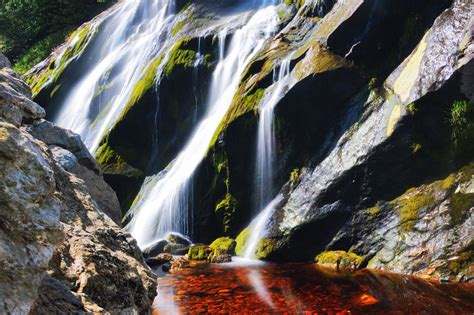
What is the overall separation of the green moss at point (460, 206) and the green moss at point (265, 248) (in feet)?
14.3

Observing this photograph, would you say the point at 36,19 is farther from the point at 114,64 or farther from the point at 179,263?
the point at 179,263

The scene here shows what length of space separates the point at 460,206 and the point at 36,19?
39.6m

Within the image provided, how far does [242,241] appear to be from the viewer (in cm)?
1240

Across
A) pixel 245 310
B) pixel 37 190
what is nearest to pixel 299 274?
pixel 245 310

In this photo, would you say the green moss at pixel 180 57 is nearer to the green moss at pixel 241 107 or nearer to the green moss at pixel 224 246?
the green moss at pixel 241 107

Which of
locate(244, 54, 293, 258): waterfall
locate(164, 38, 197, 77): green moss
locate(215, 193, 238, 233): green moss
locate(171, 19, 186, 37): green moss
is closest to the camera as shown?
locate(244, 54, 293, 258): waterfall

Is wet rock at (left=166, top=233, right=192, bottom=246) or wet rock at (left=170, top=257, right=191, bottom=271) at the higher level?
wet rock at (left=166, top=233, right=192, bottom=246)

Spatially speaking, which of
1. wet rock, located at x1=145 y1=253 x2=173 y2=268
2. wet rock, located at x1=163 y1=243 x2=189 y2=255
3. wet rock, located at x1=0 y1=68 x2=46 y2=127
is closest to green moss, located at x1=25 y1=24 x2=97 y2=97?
wet rock, located at x1=163 y1=243 x2=189 y2=255

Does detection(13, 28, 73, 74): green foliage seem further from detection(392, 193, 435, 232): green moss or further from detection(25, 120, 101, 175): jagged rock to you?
A: detection(392, 193, 435, 232): green moss

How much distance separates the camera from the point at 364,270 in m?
9.39

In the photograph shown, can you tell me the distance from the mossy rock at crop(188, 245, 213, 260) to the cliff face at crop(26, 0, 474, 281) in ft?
4.55

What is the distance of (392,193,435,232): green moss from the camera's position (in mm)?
9614

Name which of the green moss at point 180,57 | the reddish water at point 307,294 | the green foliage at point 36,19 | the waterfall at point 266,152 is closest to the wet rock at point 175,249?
the waterfall at point 266,152

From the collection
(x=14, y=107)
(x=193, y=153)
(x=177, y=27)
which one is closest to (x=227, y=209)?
(x=193, y=153)
